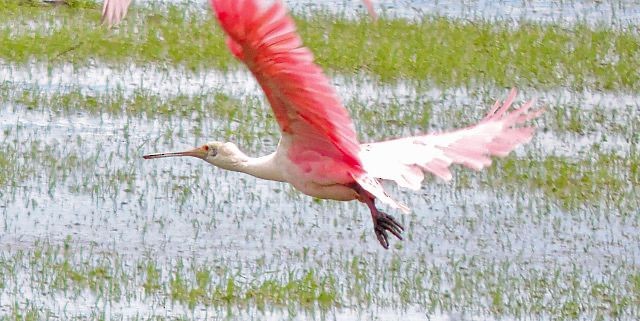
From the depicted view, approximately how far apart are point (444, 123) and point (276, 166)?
6.20 meters

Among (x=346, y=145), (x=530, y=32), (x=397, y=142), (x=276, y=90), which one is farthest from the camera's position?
(x=530, y=32)

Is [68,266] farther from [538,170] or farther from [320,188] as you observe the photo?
[538,170]

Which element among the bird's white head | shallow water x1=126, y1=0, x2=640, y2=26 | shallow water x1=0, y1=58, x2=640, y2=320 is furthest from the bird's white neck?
shallow water x1=126, y1=0, x2=640, y2=26

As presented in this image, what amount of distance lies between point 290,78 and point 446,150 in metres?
1.15

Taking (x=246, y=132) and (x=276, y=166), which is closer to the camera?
(x=276, y=166)

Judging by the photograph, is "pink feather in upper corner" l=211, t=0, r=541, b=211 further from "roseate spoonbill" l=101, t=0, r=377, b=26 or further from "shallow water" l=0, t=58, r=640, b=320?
"shallow water" l=0, t=58, r=640, b=320

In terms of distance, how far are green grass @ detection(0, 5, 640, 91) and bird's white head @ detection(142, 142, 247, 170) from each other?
6707 millimetres

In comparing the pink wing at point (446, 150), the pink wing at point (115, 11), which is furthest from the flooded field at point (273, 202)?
the pink wing at point (115, 11)

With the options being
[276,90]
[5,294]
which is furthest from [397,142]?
[5,294]

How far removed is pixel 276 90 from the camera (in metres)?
6.73

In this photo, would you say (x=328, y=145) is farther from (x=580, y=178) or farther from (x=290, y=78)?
(x=580, y=178)

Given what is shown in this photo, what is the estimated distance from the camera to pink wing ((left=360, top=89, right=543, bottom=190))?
7.18 meters

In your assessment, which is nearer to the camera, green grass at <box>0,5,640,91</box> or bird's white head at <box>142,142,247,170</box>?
bird's white head at <box>142,142,247,170</box>

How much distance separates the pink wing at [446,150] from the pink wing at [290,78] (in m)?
0.15
